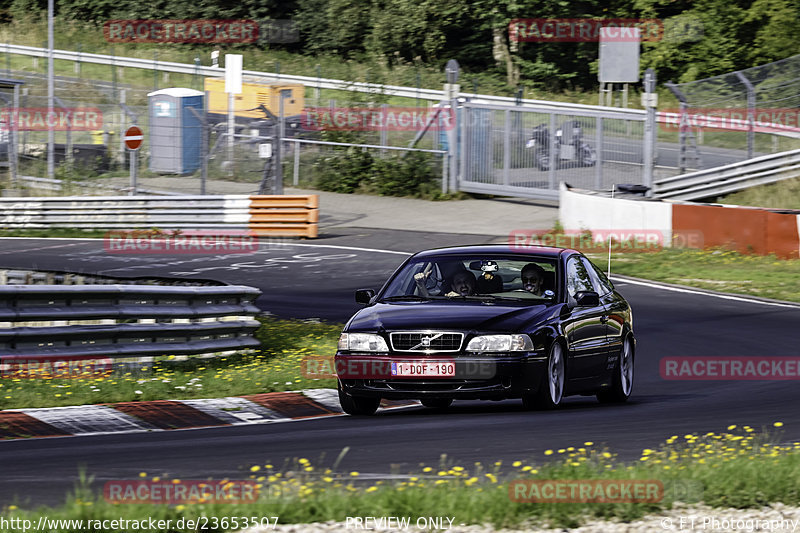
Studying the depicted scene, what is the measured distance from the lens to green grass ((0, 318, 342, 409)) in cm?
1067

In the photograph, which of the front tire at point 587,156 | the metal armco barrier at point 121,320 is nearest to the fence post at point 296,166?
Answer: the front tire at point 587,156

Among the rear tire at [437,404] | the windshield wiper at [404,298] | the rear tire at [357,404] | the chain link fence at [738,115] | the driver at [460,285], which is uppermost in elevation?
the chain link fence at [738,115]

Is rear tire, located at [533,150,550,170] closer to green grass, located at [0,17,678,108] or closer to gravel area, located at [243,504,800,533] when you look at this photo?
green grass, located at [0,17,678,108]

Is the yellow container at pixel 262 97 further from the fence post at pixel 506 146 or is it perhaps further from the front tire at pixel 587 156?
the front tire at pixel 587 156

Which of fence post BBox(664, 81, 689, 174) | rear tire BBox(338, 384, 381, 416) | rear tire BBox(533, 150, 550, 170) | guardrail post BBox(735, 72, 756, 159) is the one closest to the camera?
rear tire BBox(338, 384, 381, 416)

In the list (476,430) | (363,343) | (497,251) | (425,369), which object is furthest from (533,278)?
(476,430)

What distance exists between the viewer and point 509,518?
5.95 m

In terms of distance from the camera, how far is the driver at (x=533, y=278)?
11.1 m

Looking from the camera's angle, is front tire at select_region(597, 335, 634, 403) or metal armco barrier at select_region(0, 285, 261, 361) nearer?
metal armco barrier at select_region(0, 285, 261, 361)

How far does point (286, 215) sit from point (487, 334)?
63.8 ft

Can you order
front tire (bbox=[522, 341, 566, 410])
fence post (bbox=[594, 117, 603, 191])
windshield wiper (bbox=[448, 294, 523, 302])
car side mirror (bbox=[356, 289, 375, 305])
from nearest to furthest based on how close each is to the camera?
front tire (bbox=[522, 341, 566, 410]) → windshield wiper (bbox=[448, 294, 523, 302]) → car side mirror (bbox=[356, 289, 375, 305]) → fence post (bbox=[594, 117, 603, 191])

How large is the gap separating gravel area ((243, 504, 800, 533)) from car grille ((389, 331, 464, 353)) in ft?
12.6

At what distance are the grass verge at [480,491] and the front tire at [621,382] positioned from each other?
3.69 m

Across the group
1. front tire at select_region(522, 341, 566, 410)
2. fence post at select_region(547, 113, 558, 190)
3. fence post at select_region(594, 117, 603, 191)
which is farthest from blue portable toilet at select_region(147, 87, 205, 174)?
front tire at select_region(522, 341, 566, 410)
